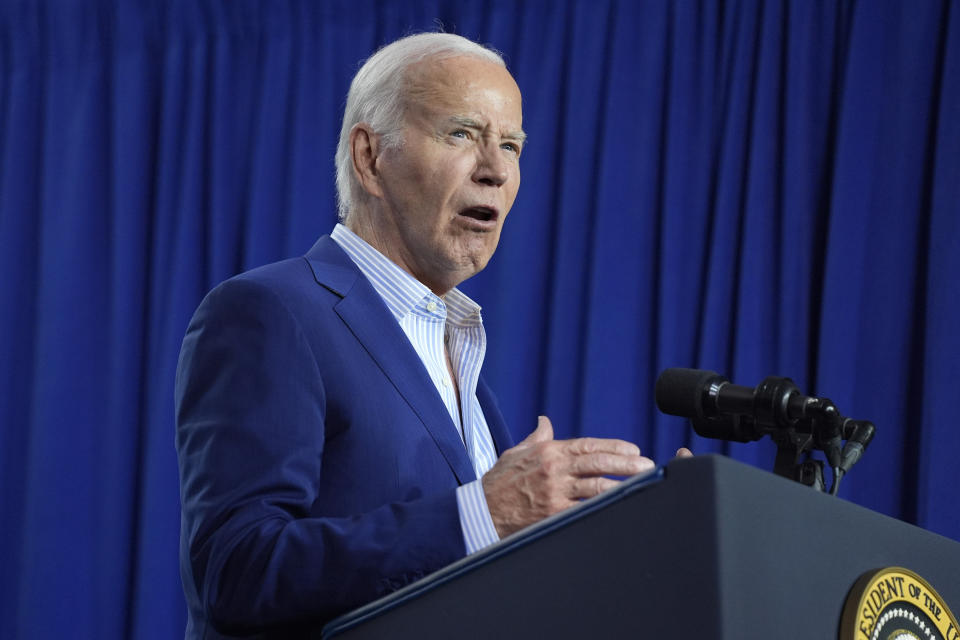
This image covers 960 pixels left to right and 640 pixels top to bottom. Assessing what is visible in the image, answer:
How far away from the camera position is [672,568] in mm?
757

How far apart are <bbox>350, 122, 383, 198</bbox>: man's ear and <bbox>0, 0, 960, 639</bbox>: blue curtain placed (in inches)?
53.6

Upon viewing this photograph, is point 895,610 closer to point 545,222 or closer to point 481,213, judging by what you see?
point 481,213

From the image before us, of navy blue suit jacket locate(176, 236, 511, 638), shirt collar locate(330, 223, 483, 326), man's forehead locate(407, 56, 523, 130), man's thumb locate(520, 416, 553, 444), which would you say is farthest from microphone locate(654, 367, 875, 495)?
man's forehead locate(407, 56, 523, 130)

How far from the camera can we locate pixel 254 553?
1113 mm

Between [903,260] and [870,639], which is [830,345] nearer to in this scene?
[903,260]

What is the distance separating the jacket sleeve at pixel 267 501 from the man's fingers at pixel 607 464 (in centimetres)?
15

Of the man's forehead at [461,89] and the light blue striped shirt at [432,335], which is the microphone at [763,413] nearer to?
the light blue striped shirt at [432,335]

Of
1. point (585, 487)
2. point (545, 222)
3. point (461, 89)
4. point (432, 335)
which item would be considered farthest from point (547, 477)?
point (545, 222)

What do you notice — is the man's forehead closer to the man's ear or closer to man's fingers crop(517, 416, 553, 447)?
the man's ear

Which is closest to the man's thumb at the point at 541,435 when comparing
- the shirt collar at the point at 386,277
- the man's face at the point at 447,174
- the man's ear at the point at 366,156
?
the shirt collar at the point at 386,277

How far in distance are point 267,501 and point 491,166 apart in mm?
757

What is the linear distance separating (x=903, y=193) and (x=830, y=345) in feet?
1.45

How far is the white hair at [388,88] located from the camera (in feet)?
5.76

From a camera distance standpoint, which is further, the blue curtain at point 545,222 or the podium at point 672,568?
the blue curtain at point 545,222
